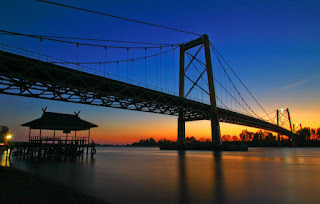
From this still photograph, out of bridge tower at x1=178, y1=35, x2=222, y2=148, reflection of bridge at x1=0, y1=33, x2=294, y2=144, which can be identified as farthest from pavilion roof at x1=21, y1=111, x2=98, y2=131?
bridge tower at x1=178, y1=35, x2=222, y2=148

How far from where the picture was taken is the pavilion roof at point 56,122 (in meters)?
27.3

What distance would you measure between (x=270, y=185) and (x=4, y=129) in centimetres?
7056

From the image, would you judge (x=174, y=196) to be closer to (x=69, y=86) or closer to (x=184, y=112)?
(x=69, y=86)

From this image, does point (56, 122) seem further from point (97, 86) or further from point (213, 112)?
point (213, 112)

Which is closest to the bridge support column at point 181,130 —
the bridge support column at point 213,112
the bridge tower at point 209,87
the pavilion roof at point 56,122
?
the bridge tower at point 209,87

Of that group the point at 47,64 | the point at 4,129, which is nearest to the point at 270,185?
the point at 47,64

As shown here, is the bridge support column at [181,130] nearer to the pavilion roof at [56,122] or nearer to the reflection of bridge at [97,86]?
the reflection of bridge at [97,86]

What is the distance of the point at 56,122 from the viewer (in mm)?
28172

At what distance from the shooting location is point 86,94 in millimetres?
34750

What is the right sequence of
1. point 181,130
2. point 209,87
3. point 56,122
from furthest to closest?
point 181,130
point 209,87
point 56,122

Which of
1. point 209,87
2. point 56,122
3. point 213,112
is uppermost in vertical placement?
point 209,87

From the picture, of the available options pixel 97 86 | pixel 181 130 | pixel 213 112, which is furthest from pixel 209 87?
pixel 97 86

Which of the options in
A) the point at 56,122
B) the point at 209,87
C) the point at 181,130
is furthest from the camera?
the point at 181,130

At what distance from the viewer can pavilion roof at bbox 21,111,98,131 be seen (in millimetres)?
27256
